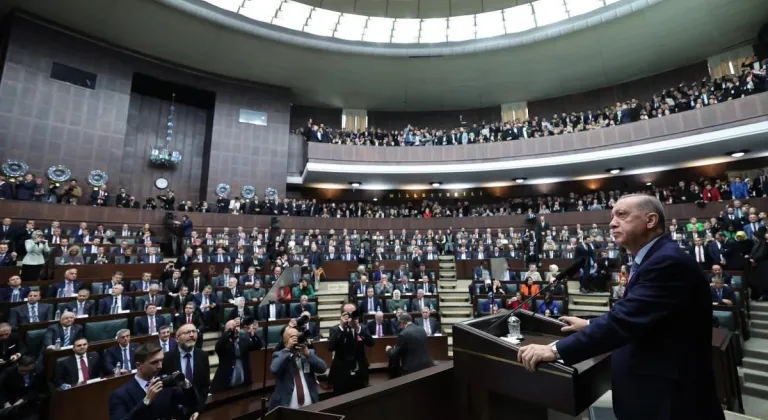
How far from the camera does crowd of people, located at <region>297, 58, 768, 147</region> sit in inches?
443

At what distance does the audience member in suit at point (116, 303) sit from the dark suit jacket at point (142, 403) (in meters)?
4.01

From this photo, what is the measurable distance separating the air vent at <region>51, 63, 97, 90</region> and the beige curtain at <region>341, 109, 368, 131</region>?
33.0ft

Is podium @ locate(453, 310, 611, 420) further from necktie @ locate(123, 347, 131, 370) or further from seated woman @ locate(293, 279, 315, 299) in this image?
seated woman @ locate(293, 279, 315, 299)

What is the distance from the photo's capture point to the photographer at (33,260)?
6.74 meters

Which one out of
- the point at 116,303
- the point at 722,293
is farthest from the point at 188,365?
the point at 722,293

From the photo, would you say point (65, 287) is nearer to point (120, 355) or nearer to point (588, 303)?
point (120, 355)

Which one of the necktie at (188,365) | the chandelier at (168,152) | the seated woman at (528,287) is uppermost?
the chandelier at (168,152)

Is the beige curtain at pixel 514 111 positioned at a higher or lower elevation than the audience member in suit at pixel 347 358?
higher

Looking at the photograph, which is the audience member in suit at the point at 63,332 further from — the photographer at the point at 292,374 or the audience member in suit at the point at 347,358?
the audience member in suit at the point at 347,358

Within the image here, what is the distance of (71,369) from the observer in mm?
3672

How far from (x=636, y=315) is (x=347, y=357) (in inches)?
119

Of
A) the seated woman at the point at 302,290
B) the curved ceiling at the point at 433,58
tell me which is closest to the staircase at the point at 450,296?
the seated woman at the point at 302,290

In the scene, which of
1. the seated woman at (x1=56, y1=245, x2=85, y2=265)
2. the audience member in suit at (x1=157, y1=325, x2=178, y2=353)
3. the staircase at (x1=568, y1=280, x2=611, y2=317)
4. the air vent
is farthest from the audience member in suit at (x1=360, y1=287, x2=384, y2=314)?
the air vent

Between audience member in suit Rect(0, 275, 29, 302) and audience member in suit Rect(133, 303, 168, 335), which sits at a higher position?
audience member in suit Rect(0, 275, 29, 302)
